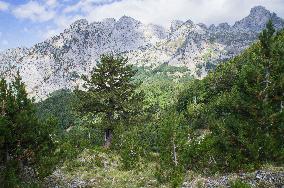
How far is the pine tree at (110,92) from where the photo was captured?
40.3 meters

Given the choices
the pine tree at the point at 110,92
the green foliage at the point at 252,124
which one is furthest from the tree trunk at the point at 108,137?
the green foliage at the point at 252,124

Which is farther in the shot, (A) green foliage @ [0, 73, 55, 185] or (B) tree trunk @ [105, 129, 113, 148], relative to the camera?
(B) tree trunk @ [105, 129, 113, 148]

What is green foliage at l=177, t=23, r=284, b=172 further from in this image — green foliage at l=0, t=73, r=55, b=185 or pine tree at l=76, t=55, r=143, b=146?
pine tree at l=76, t=55, r=143, b=146

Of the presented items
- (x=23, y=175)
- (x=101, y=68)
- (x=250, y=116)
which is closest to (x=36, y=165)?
(x=23, y=175)

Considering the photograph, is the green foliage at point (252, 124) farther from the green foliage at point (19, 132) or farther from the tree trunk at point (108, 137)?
the tree trunk at point (108, 137)

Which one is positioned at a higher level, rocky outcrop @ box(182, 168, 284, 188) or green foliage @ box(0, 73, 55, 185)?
green foliage @ box(0, 73, 55, 185)

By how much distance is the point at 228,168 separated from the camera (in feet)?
79.7

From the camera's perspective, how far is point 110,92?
39.9 m

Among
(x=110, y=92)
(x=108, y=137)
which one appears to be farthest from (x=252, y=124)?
(x=108, y=137)

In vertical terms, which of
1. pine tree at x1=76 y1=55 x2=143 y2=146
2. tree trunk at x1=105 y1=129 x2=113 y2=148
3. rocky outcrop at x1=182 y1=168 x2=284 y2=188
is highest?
pine tree at x1=76 y1=55 x2=143 y2=146

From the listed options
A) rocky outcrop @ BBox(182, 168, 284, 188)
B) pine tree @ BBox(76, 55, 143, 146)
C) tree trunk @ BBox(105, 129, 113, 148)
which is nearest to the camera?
rocky outcrop @ BBox(182, 168, 284, 188)

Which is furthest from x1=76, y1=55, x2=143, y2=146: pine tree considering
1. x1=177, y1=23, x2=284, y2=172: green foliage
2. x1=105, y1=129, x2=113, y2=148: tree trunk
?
x1=177, y1=23, x2=284, y2=172: green foliage

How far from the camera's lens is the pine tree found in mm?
40312

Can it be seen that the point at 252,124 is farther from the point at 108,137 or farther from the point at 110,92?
the point at 108,137
